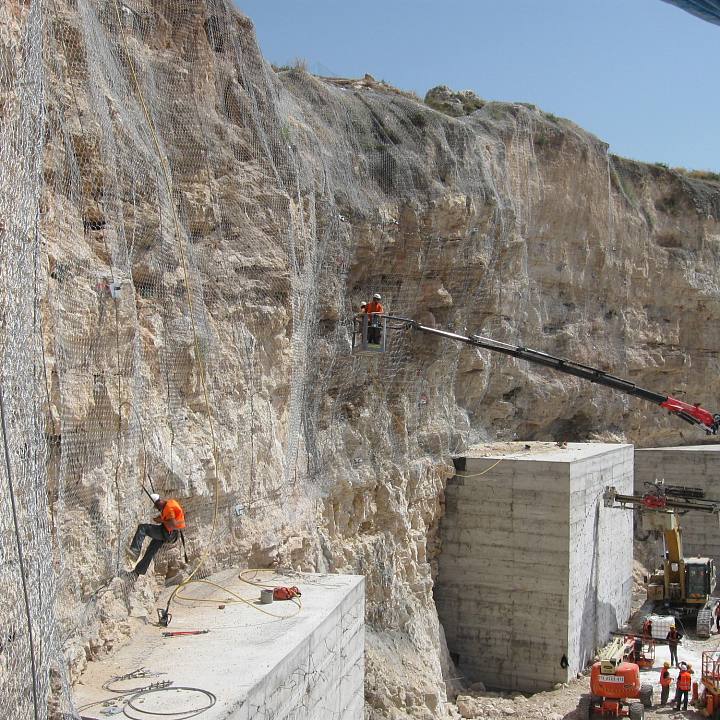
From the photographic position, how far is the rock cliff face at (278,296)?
807 cm

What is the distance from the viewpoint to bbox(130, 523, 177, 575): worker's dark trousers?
839cm

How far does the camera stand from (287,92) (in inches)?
559

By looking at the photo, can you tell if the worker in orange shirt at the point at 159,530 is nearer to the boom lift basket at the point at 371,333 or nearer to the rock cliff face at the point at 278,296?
the rock cliff face at the point at 278,296

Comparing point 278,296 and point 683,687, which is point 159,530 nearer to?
point 278,296

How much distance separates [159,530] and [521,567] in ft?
30.7

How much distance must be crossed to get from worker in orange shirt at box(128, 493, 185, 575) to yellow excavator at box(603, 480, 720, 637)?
11431mm

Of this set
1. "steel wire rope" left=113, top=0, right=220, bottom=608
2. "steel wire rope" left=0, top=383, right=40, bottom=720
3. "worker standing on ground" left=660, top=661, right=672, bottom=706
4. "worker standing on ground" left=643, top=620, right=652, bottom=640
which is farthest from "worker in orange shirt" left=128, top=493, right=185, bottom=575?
"worker standing on ground" left=643, top=620, right=652, bottom=640

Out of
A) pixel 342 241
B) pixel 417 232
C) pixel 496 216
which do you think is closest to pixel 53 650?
pixel 342 241

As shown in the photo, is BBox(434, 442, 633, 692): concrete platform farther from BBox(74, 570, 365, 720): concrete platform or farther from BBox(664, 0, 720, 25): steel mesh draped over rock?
BBox(664, 0, 720, 25): steel mesh draped over rock

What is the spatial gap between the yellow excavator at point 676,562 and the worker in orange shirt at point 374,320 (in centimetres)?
739

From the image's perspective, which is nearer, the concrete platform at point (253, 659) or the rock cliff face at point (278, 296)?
the concrete platform at point (253, 659)

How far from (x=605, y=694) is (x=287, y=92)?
1092 centimetres

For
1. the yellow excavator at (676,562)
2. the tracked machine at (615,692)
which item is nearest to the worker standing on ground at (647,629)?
the yellow excavator at (676,562)

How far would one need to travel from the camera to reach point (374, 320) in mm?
12773
